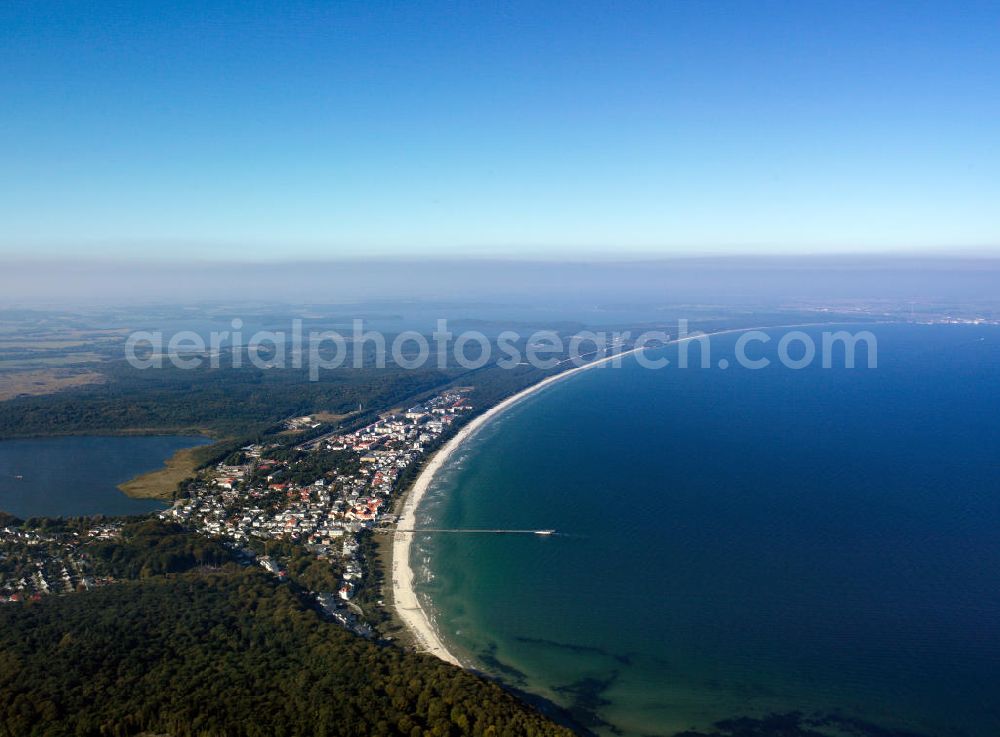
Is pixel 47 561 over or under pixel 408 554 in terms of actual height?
over

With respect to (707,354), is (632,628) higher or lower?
lower

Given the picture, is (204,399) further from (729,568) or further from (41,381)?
(729,568)

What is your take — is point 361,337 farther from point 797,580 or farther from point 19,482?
point 797,580

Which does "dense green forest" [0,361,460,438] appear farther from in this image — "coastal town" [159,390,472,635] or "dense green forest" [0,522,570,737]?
"dense green forest" [0,522,570,737]

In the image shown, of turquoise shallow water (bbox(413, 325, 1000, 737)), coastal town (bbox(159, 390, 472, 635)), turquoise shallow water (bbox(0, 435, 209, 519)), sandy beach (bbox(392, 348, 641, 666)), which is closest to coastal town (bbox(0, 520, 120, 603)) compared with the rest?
turquoise shallow water (bbox(0, 435, 209, 519))

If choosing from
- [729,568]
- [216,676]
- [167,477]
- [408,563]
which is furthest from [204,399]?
[729,568]

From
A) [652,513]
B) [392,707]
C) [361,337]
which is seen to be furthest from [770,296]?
[392,707]

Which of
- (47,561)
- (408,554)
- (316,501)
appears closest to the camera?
(47,561)
